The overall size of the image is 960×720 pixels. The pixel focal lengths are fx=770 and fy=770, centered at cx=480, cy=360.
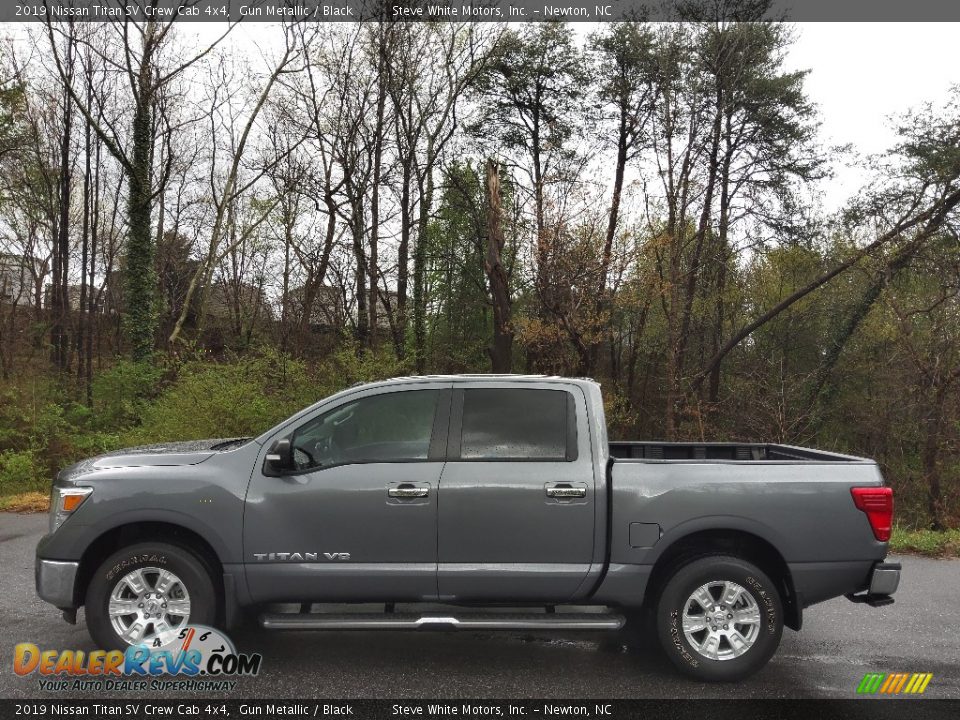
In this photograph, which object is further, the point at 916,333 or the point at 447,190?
the point at 447,190

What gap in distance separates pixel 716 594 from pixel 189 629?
10.8ft

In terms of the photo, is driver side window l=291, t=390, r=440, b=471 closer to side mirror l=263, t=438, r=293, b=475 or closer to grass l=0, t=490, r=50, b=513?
side mirror l=263, t=438, r=293, b=475

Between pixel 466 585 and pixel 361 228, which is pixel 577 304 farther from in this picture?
pixel 466 585

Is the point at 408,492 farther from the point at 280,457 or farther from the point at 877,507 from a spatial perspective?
the point at 877,507

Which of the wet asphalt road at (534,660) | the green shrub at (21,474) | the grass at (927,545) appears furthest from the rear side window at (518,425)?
the green shrub at (21,474)

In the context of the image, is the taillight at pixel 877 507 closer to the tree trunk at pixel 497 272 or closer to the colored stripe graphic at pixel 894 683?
the colored stripe graphic at pixel 894 683

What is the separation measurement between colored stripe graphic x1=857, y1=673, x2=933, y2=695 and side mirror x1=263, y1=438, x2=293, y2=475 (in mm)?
3741

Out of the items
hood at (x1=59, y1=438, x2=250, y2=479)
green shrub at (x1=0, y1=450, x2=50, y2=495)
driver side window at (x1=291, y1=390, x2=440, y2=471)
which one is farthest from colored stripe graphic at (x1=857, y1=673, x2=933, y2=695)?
green shrub at (x1=0, y1=450, x2=50, y2=495)

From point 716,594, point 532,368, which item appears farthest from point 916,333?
point 716,594

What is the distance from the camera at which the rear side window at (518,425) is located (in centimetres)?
497

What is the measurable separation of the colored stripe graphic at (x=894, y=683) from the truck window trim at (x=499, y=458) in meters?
2.25

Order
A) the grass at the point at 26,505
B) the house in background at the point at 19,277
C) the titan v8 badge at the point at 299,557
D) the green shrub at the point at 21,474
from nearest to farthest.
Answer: the titan v8 badge at the point at 299,557, the grass at the point at 26,505, the green shrub at the point at 21,474, the house in background at the point at 19,277

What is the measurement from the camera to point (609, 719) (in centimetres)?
420

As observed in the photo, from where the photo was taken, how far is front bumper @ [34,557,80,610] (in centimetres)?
474
